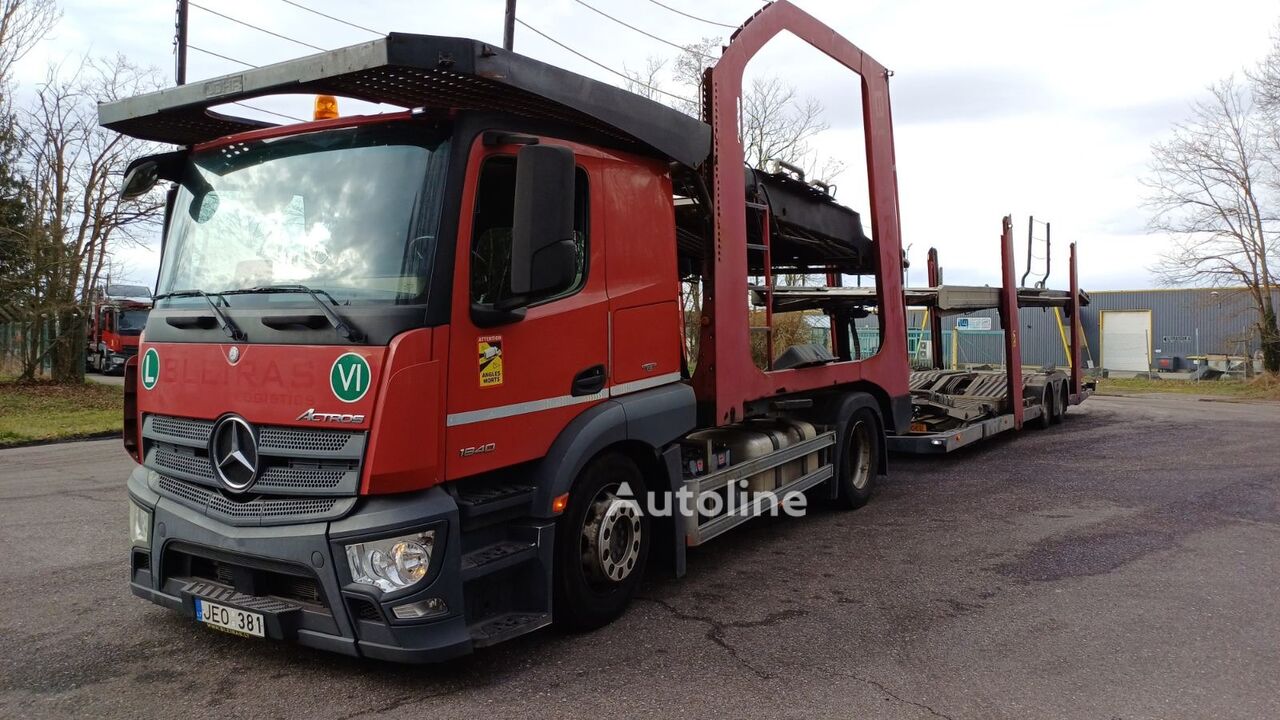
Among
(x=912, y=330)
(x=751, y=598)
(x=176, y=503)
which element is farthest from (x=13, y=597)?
(x=912, y=330)

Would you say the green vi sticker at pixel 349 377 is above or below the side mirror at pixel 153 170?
below

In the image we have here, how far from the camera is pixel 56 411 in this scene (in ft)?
51.4

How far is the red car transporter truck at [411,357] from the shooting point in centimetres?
348

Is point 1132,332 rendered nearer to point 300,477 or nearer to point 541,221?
point 541,221

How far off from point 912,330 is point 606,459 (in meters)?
11.9

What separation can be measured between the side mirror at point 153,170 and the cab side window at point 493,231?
5.66 ft

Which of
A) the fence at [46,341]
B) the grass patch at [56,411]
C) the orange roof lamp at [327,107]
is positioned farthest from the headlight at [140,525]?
the fence at [46,341]

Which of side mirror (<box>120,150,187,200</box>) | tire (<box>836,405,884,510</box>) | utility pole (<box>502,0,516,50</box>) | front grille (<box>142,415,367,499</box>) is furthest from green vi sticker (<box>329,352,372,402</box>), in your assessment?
utility pole (<box>502,0,516,50</box>)

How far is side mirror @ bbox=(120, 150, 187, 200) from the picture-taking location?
14.4ft

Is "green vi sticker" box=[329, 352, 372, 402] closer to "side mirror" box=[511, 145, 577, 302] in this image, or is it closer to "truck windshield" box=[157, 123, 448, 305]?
"truck windshield" box=[157, 123, 448, 305]

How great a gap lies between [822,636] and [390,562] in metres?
2.20

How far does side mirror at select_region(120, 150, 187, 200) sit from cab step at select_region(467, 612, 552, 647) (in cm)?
273

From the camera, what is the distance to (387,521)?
3.41m

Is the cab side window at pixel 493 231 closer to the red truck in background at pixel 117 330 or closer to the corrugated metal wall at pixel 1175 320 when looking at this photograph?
the red truck in background at pixel 117 330
